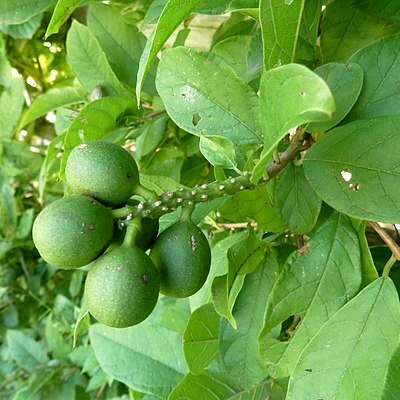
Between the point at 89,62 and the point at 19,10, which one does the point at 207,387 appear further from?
the point at 19,10

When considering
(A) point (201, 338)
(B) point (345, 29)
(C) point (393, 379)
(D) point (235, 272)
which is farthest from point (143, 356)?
(B) point (345, 29)

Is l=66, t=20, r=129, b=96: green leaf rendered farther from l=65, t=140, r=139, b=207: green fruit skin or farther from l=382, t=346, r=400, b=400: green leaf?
l=382, t=346, r=400, b=400: green leaf

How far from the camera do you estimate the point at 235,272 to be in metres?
0.69

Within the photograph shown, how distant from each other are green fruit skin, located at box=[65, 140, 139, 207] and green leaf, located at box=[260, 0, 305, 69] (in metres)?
0.17

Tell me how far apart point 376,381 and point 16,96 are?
1.36 m

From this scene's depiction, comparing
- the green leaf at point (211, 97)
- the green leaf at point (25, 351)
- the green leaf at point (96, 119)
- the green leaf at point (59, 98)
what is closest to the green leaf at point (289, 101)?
the green leaf at point (211, 97)

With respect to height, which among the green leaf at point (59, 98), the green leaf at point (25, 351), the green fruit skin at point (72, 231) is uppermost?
the green fruit skin at point (72, 231)

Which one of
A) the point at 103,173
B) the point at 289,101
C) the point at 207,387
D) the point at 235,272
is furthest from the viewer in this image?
the point at 207,387

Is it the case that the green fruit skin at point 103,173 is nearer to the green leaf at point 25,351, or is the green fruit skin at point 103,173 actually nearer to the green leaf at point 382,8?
the green leaf at point 382,8

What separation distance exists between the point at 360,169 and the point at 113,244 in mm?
266

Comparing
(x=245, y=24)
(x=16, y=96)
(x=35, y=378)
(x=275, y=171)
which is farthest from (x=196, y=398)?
(x=16, y=96)

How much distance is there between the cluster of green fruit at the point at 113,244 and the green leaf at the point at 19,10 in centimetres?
43

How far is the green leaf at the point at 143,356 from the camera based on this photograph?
98 cm

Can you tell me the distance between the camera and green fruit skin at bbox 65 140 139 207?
1.86ft
